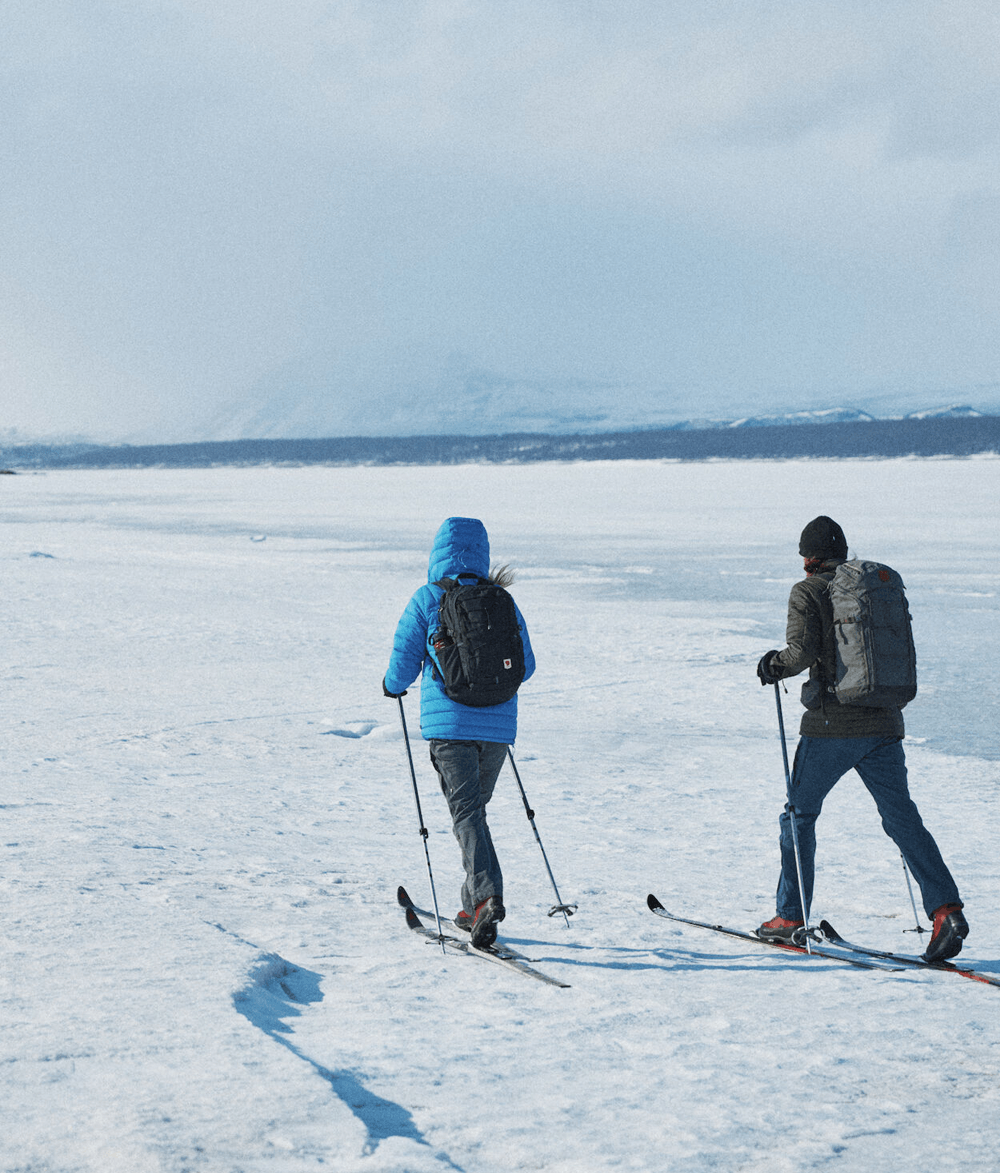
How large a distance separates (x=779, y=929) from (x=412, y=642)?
1.64 meters

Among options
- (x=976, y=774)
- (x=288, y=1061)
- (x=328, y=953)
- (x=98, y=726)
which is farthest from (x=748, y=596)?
(x=288, y=1061)

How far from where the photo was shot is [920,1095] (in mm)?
2914

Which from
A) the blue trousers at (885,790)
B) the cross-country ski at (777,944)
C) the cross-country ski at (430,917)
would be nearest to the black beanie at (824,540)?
the blue trousers at (885,790)

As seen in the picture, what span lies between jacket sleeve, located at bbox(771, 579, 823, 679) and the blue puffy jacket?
88cm

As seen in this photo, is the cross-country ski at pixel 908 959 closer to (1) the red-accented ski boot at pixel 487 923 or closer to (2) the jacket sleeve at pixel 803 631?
(2) the jacket sleeve at pixel 803 631

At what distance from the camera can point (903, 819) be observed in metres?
4.01

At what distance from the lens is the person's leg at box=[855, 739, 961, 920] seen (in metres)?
3.98

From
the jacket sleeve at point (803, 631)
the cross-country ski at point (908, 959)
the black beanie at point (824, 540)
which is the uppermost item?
the black beanie at point (824, 540)

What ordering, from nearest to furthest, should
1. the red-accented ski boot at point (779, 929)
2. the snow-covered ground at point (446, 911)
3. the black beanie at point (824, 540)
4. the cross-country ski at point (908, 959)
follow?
the snow-covered ground at point (446, 911)
the cross-country ski at point (908, 959)
the black beanie at point (824, 540)
the red-accented ski boot at point (779, 929)

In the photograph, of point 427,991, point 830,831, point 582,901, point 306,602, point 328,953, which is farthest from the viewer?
point 306,602

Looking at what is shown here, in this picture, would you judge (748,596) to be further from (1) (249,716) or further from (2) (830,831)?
(2) (830,831)

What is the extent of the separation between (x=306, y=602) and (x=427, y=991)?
10647 mm

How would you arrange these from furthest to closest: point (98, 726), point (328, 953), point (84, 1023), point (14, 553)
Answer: point (14, 553), point (98, 726), point (328, 953), point (84, 1023)

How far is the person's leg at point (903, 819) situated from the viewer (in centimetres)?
398
